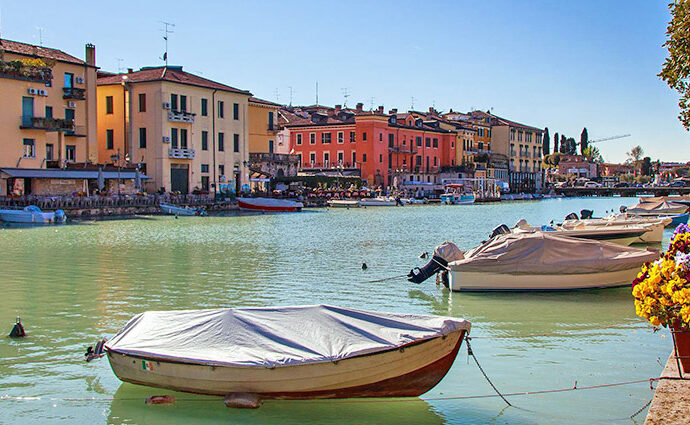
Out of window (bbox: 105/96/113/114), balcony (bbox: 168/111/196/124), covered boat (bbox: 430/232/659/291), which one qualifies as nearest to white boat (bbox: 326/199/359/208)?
balcony (bbox: 168/111/196/124)

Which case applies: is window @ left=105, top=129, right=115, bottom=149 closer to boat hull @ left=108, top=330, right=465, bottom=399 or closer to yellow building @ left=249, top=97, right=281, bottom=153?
yellow building @ left=249, top=97, right=281, bottom=153

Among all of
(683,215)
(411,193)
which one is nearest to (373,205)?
(411,193)

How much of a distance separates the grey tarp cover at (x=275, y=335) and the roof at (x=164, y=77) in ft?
189

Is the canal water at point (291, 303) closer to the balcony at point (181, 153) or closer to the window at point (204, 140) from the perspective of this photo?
the balcony at point (181, 153)

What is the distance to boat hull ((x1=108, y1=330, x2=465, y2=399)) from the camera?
35.0 feet

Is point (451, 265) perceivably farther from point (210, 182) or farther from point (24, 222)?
point (210, 182)

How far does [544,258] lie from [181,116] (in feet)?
168

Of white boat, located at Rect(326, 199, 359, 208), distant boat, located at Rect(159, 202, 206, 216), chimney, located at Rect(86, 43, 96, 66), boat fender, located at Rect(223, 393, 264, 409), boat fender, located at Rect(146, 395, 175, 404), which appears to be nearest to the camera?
boat fender, located at Rect(223, 393, 264, 409)

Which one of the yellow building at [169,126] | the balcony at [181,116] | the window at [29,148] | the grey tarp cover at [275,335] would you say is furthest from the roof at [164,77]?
the grey tarp cover at [275,335]

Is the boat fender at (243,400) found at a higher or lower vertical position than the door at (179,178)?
lower

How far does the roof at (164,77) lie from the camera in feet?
221

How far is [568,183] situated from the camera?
559 feet

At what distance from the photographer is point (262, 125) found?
8212 cm

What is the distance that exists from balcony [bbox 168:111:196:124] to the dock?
60795 mm
